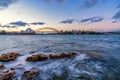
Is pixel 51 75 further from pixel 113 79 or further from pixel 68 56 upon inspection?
pixel 68 56

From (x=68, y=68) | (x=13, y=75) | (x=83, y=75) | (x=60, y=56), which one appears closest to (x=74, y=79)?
(x=83, y=75)

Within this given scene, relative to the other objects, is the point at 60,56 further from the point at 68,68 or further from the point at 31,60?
the point at 68,68

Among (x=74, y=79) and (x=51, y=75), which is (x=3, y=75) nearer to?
(x=51, y=75)

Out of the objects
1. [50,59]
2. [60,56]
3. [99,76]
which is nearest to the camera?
[99,76]

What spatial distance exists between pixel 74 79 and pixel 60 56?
1140cm

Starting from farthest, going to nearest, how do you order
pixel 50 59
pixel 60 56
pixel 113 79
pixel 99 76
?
pixel 60 56, pixel 50 59, pixel 99 76, pixel 113 79

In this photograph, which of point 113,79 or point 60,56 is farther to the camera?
point 60,56

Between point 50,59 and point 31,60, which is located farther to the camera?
point 50,59

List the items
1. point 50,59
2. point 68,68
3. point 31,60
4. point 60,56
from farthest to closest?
point 60,56, point 50,59, point 31,60, point 68,68

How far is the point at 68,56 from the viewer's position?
26312 millimetres

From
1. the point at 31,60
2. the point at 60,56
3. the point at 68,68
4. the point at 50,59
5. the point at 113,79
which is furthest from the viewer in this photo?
the point at 60,56

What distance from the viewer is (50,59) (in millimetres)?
24344

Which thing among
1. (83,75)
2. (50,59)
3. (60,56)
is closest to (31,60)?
(50,59)

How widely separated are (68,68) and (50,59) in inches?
236
